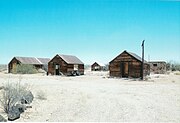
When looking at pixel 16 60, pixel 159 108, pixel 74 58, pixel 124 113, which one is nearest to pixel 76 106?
pixel 124 113

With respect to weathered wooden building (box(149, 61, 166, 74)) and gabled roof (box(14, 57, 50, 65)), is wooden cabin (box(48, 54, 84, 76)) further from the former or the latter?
weathered wooden building (box(149, 61, 166, 74))

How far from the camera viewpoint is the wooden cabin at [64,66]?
134 ft

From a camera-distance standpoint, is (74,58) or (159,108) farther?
(74,58)

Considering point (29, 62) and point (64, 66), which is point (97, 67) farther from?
point (64, 66)

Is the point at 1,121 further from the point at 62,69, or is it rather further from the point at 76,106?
the point at 62,69

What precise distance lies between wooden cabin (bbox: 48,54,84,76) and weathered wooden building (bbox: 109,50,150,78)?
8.07 metres

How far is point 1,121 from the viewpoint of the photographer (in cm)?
777

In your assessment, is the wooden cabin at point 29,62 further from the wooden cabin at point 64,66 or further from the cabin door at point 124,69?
the cabin door at point 124,69

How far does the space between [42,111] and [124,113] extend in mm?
3016

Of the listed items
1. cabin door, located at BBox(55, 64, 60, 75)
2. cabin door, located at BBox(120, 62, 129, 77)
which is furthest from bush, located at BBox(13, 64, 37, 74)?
cabin door, located at BBox(120, 62, 129, 77)

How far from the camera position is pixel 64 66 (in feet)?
135

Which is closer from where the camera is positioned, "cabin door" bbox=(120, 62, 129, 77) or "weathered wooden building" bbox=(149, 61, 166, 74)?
"cabin door" bbox=(120, 62, 129, 77)

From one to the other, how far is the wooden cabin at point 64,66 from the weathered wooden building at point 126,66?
807cm

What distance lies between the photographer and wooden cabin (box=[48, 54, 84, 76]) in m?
40.9
